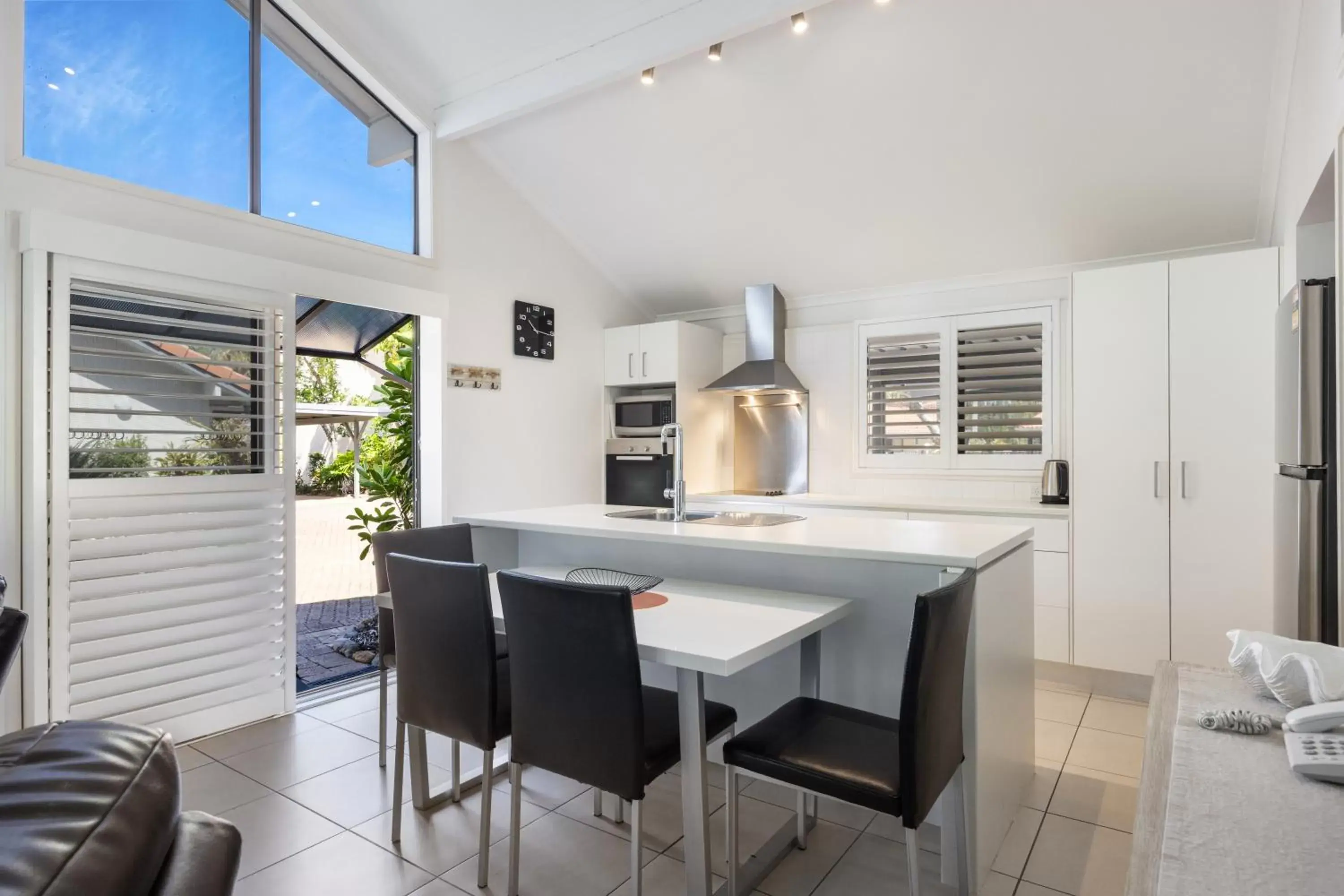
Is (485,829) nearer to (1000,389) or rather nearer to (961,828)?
(961,828)

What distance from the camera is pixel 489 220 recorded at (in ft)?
14.6

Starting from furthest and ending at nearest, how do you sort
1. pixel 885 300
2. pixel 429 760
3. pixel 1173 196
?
1. pixel 885 300
2. pixel 1173 196
3. pixel 429 760

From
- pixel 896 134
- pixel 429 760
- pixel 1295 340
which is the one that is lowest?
pixel 429 760

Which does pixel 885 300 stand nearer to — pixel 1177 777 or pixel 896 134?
pixel 896 134

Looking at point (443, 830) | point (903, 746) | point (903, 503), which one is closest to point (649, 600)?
point (903, 746)

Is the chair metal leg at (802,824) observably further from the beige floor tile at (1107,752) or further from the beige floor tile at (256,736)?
the beige floor tile at (256,736)

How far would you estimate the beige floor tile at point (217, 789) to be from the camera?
248 cm

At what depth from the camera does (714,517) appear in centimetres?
304

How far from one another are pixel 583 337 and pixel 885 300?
6.83 feet

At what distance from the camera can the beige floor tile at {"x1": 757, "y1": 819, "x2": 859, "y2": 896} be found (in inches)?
78.8

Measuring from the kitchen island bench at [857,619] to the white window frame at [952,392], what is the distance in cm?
187

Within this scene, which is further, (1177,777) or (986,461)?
(986,461)

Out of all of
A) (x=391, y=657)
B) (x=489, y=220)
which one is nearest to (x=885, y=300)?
(x=489, y=220)

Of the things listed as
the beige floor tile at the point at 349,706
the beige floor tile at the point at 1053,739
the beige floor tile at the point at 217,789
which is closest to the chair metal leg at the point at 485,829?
the beige floor tile at the point at 217,789
